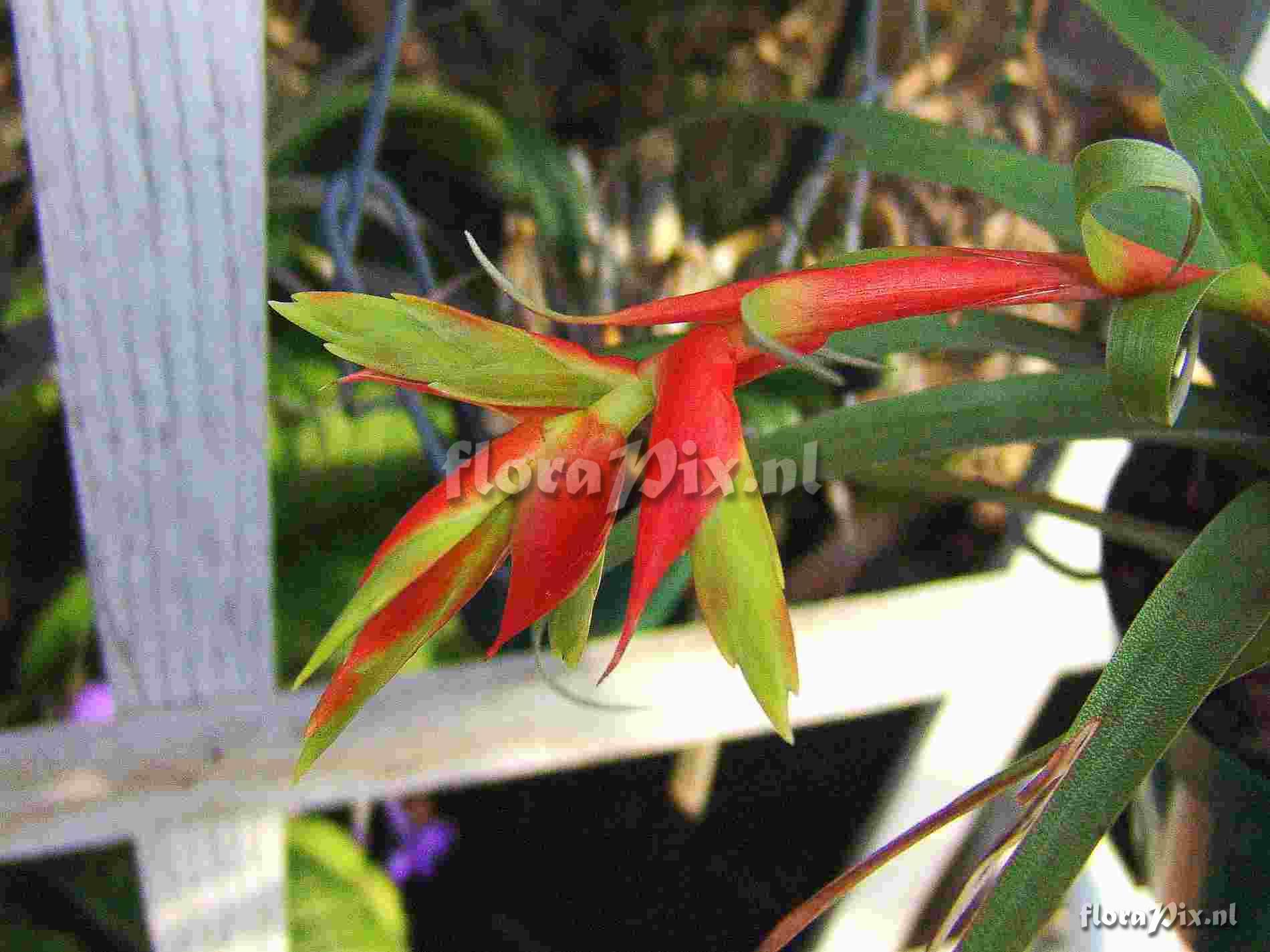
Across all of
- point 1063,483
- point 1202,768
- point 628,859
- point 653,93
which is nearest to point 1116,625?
point 1202,768

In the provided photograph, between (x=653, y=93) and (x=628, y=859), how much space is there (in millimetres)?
954

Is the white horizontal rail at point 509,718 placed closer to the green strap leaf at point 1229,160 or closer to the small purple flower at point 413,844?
the green strap leaf at point 1229,160

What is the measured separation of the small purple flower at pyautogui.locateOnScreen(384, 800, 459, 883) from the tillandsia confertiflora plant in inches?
38.0

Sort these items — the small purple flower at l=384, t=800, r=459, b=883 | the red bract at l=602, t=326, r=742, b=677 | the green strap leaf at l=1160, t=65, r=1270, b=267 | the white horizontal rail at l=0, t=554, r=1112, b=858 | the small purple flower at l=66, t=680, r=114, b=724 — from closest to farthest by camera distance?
the red bract at l=602, t=326, r=742, b=677 < the green strap leaf at l=1160, t=65, r=1270, b=267 < the white horizontal rail at l=0, t=554, r=1112, b=858 < the small purple flower at l=66, t=680, r=114, b=724 < the small purple flower at l=384, t=800, r=459, b=883

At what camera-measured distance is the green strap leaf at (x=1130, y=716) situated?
259 millimetres

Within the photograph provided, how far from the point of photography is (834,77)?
0.76 m

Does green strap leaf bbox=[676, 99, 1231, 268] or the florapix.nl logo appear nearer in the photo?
the florapix.nl logo

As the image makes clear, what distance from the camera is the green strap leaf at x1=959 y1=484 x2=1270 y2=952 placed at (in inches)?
10.2

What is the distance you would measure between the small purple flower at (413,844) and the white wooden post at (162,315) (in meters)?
0.55

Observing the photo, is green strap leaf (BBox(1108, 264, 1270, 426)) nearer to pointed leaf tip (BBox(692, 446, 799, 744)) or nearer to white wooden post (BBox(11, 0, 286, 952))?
pointed leaf tip (BBox(692, 446, 799, 744))

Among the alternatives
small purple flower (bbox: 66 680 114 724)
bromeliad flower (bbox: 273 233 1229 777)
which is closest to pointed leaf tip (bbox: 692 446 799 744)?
bromeliad flower (bbox: 273 233 1229 777)

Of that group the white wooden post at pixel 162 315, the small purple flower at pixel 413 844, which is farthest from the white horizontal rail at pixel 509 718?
the small purple flower at pixel 413 844

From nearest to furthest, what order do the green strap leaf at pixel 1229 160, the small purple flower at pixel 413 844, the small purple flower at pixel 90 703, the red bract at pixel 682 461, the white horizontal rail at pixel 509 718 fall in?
the red bract at pixel 682 461
the green strap leaf at pixel 1229 160
the white horizontal rail at pixel 509 718
the small purple flower at pixel 90 703
the small purple flower at pixel 413 844

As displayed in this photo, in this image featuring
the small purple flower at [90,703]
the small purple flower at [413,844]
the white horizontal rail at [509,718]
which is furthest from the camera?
the small purple flower at [413,844]
